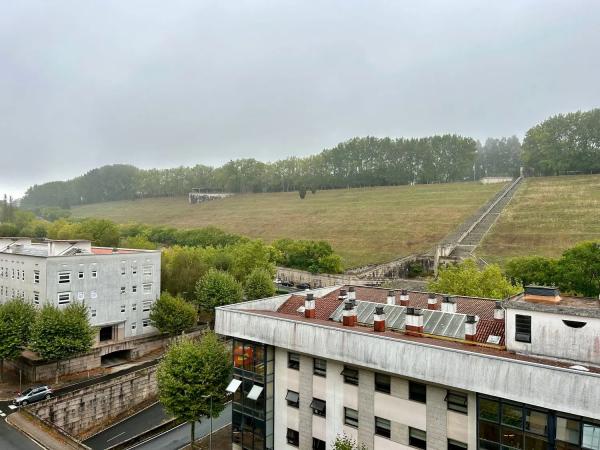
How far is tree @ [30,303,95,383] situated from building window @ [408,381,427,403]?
33.7 m

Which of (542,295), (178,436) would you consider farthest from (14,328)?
(542,295)

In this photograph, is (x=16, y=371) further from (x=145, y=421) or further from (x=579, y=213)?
(x=579, y=213)

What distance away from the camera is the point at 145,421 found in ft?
135

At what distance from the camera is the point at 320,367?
26.5 meters

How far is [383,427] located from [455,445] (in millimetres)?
3983

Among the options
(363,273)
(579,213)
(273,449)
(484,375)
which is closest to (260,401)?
(273,449)

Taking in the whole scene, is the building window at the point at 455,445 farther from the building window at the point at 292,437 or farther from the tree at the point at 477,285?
the tree at the point at 477,285

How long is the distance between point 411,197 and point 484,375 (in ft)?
461

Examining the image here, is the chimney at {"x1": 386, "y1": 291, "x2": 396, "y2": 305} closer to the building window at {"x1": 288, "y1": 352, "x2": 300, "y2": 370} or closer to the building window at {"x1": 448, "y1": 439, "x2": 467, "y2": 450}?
the building window at {"x1": 288, "y1": 352, "x2": 300, "y2": 370}

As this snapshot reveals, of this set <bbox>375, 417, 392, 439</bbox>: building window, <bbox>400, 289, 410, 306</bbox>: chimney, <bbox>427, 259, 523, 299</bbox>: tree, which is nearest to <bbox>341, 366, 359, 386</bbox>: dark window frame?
<bbox>375, 417, 392, 439</bbox>: building window

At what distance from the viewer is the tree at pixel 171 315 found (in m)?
53.0

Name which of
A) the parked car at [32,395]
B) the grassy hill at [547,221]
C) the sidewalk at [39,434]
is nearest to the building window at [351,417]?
the sidewalk at [39,434]

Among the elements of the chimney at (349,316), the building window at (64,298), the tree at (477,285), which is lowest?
the building window at (64,298)

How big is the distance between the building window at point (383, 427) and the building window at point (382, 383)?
62.9 inches
